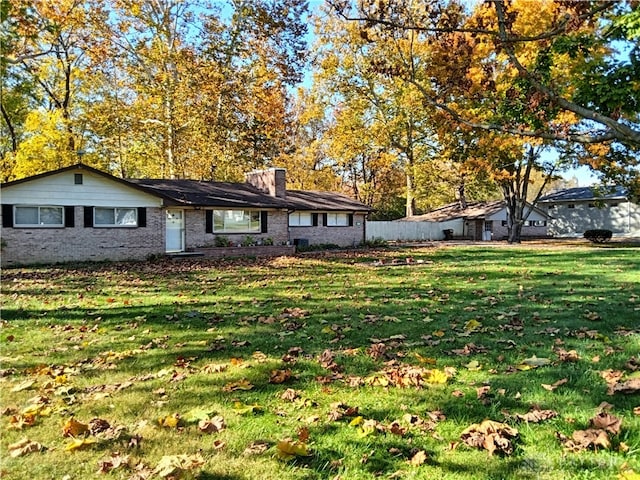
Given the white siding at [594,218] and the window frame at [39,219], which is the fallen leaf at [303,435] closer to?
the window frame at [39,219]

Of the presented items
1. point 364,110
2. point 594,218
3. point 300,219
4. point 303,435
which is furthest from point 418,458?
point 594,218

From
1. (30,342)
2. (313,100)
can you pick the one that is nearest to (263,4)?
(313,100)

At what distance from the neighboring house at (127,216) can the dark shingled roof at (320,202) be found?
0.19 metres

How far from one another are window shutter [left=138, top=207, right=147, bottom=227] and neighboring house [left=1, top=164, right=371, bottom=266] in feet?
0.13

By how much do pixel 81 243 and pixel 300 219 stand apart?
1206cm

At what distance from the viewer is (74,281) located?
12.2m

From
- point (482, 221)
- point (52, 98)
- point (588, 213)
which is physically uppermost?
point (52, 98)

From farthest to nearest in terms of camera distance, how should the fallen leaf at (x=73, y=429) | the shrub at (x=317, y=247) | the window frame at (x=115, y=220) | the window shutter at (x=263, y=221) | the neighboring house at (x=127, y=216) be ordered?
1. the shrub at (x=317, y=247)
2. the window shutter at (x=263, y=221)
3. the window frame at (x=115, y=220)
4. the neighboring house at (x=127, y=216)
5. the fallen leaf at (x=73, y=429)

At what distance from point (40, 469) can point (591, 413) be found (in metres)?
3.55

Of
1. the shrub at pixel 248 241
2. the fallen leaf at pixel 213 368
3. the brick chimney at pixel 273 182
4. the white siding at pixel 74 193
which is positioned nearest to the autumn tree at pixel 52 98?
the white siding at pixel 74 193

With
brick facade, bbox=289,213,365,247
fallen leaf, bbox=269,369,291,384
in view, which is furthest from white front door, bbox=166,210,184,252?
fallen leaf, bbox=269,369,291,384

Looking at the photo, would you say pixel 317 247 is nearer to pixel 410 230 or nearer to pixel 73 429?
pixel 410 230

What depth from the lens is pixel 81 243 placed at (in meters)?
18.6

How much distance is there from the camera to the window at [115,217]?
19.0m
